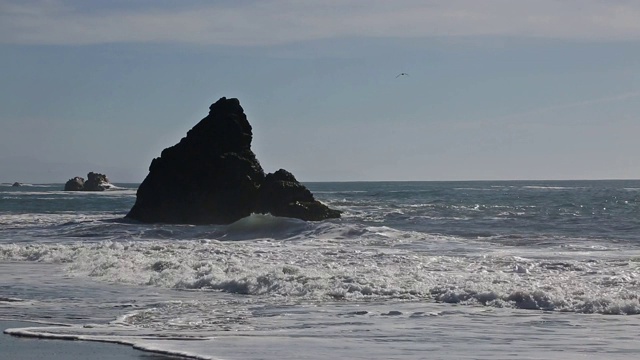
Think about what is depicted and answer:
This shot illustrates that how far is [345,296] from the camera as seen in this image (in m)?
16.5

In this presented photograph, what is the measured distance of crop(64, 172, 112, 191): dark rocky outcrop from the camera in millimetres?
127000

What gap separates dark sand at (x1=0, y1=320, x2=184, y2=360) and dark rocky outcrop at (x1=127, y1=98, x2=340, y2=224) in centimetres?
2856

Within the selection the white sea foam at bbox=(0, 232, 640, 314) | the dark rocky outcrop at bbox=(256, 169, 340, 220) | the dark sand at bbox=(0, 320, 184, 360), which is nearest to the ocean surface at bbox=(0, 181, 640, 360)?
the white sea foam at bbox=(0, 232, 640, 314)

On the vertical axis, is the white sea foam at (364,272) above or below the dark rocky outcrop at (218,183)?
below

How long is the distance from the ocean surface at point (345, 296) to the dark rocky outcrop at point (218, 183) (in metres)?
10.4

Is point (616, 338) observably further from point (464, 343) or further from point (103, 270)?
point (103, 270)

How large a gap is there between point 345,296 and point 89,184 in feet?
382

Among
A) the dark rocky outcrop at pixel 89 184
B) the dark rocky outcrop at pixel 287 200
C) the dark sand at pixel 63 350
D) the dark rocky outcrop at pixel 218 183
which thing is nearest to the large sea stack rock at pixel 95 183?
the dark rocky outcrop at pixel 89 184

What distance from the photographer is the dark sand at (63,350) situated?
1046 cm

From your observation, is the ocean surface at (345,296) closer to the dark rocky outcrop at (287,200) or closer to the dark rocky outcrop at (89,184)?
the dark rocky outcrop at (287,200)

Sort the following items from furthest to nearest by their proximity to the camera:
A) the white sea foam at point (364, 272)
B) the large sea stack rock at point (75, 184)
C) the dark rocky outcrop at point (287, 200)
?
the large sea stack rock at point (75, 184) < the dark rocky outcrop at point (287, 200) < the white sea foam at point (364, 272)

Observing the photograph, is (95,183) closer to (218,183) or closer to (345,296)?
(218,183)

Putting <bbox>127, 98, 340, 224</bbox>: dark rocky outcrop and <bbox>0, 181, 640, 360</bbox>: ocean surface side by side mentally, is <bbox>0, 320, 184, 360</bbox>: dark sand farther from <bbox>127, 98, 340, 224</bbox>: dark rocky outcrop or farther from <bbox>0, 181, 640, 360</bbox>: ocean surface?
<bbox>127, 98, 340, 224</bbox>: dark rocky outcrop

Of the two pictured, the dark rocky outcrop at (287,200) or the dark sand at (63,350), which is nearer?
the dark sand at (63,350)
